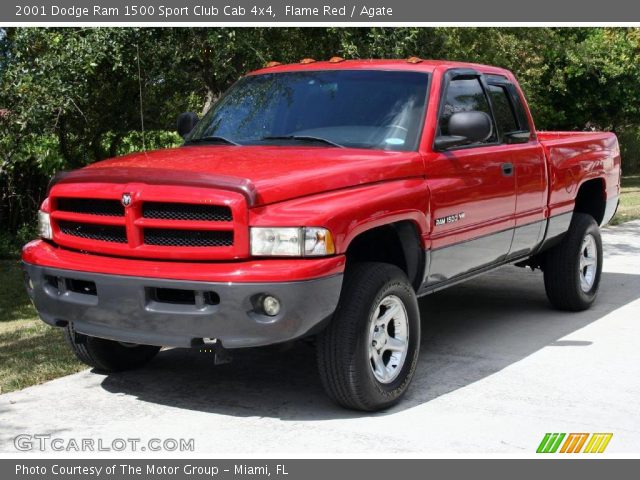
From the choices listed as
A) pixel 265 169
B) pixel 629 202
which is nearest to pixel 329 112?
pixel 265 169

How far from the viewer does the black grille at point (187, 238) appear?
5125 mm

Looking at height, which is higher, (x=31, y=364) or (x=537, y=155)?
(x=537, y=155)

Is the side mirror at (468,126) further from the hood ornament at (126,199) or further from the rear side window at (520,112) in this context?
the hood ornament at (126,199)

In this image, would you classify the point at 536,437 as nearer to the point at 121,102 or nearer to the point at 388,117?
the point at 388,117

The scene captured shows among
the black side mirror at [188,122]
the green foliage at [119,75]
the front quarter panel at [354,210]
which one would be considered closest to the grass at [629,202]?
the green foliage at [119,75]

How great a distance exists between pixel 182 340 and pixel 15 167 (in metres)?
9.57

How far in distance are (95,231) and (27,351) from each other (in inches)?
78.3

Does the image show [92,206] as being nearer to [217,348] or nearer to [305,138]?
[217,348]

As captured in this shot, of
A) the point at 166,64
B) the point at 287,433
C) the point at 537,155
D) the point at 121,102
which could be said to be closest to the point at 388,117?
the point at 537,155

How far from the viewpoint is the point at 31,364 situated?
6.63 m

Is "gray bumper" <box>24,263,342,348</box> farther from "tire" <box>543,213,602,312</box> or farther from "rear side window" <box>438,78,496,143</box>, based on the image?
"tire" <box>543,213,602,312</box>

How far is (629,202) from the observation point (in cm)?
1984

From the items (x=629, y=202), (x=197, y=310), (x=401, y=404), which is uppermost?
(x=197, y=310)
